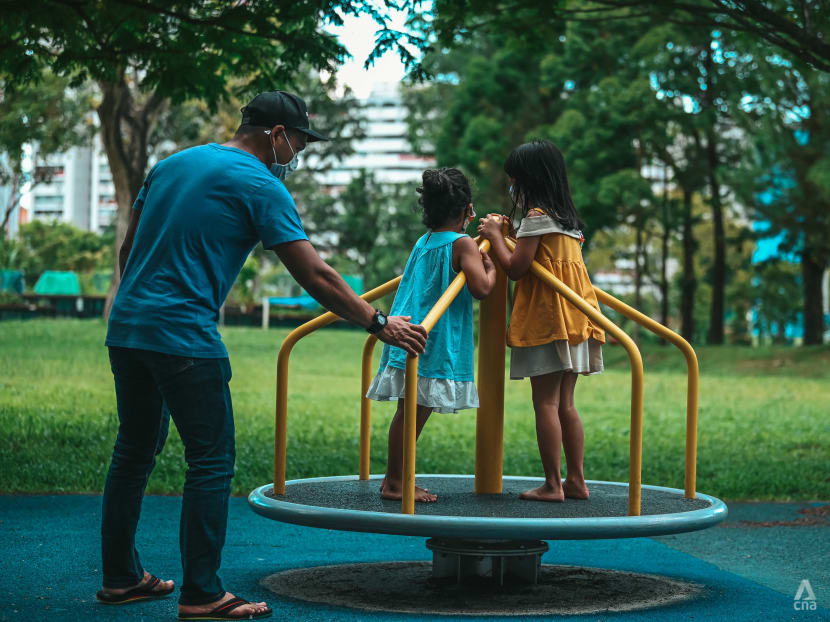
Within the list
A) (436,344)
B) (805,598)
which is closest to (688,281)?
(805,598)

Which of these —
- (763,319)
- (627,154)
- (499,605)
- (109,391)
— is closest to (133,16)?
(499,605)

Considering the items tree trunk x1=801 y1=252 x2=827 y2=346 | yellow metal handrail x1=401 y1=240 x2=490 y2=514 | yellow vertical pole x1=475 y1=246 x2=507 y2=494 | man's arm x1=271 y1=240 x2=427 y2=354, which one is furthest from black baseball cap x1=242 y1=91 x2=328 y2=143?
tree trunk x1=801 y1=252 x2=827 y2=346

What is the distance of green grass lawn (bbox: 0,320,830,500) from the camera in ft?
30.7

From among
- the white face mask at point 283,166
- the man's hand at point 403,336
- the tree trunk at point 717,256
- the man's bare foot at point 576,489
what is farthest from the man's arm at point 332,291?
the tree trunk at point 717,256

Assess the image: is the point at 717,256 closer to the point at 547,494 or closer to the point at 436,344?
the point at 547,494

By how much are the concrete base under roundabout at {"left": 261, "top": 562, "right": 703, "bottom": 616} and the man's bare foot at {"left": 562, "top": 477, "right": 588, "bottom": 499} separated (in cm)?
38

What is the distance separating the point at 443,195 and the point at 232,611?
1.82m

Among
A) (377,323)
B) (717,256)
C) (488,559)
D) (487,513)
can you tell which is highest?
(717,256)

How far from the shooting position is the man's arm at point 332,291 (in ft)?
12.6

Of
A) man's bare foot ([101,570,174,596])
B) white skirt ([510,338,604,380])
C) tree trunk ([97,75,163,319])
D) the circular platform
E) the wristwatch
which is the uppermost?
tree trunk ([97,75,163,319])

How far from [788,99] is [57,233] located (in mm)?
40002

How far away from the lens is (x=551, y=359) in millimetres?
4711

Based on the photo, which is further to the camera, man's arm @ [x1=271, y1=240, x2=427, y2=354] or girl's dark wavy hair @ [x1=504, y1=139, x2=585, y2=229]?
girl's dark wavy hair @ [x1=504, y1=139, x2=585, y2=229]

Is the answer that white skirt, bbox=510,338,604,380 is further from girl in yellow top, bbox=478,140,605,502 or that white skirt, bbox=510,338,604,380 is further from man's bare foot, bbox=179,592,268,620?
man's bare foot, bbox=179,592,268,620
